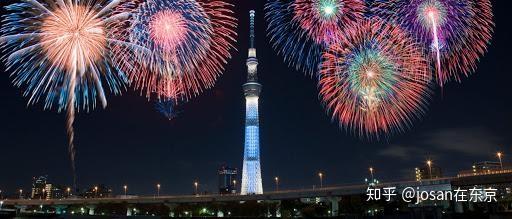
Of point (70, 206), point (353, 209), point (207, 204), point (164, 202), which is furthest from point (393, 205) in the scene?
point (70, 206)

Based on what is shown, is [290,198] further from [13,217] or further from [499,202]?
[13,217]

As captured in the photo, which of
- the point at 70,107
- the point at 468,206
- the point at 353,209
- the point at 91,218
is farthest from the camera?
the point at 91,218

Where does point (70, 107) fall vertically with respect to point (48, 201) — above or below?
above

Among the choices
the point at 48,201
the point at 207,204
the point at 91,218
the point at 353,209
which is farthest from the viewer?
the point at 48,201

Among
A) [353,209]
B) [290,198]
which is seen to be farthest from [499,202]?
[290,198]

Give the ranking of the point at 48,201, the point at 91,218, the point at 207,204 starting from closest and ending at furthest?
the point at 91,218 → the point at 207,204 → the point at 48,201

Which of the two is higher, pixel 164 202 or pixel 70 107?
pixel 70 107

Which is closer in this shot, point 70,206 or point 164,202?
point 164,202

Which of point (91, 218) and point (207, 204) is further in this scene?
point (207, 204)

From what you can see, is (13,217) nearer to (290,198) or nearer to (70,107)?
(290,198)
